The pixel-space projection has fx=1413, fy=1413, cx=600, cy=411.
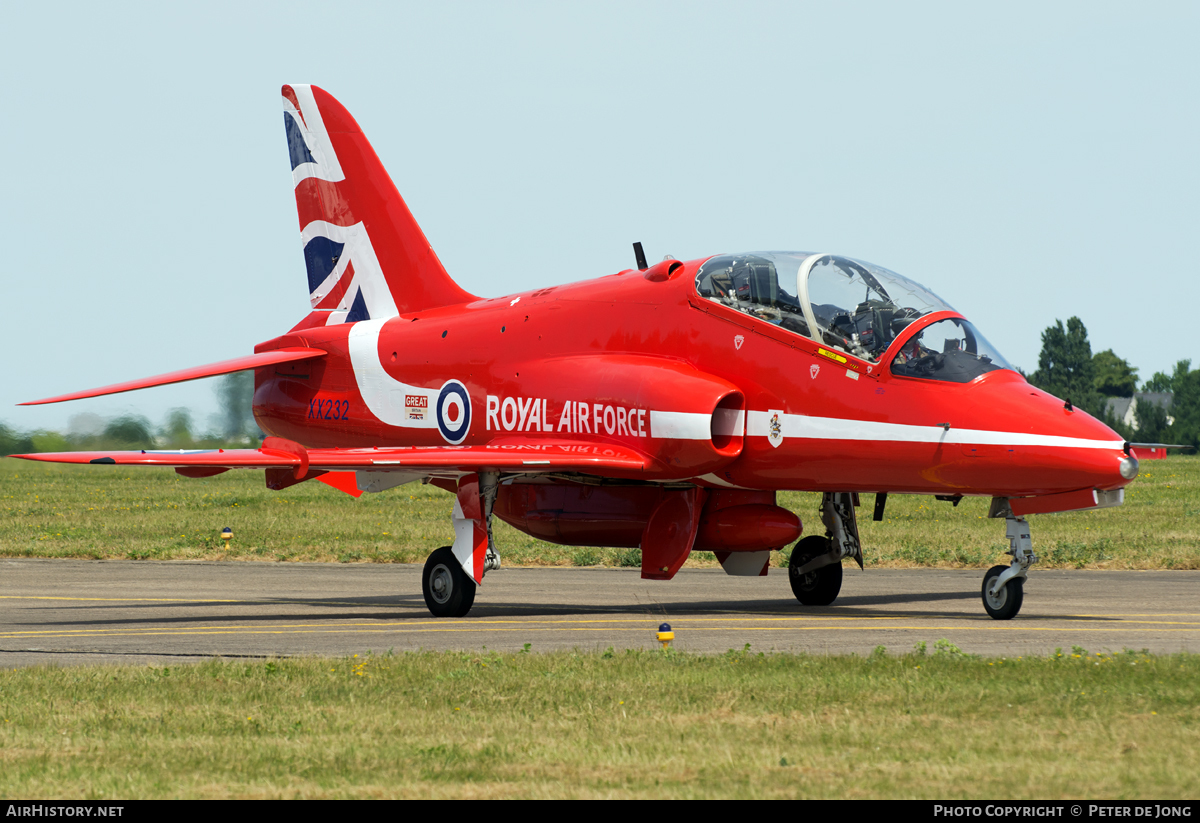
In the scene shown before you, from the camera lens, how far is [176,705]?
9.68 metres

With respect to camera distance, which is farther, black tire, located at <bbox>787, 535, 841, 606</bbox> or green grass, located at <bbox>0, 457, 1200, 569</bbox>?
green grass, located at <bbox>0, 457, 1200, 569</bbox>

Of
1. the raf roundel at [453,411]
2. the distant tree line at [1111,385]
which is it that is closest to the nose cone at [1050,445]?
the raf roundel at [453,411]

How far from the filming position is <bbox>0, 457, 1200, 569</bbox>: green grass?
80.7 feet

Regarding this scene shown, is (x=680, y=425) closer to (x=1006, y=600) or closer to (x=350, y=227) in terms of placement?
(x=1006, y=600)

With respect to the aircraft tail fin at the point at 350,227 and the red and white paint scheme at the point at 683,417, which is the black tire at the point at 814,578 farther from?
the aircraft tail fin at the point at 350,227

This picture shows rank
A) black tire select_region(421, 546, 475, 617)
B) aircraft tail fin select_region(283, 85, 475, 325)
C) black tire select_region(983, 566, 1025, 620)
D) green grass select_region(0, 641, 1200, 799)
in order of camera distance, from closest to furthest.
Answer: green grass select_region(0, 641, 1200, 799), black tire select_region(983, 566, 1025, 620), black tire select_region(421, 546, 475, 617), aircraft tail fin select_region(283, 85, 475, 325)

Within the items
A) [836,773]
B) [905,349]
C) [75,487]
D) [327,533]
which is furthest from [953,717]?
[75,487]

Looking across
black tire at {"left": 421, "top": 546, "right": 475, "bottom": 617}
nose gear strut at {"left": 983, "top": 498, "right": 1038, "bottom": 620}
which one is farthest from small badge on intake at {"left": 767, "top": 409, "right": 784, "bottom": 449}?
black tire at {"left": 421, "top": 546, "right": 475, "bottom": 617}

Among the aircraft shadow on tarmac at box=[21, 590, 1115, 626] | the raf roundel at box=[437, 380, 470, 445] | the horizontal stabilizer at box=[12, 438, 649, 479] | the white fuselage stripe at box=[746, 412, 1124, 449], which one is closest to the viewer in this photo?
the white fuselage stripe at box=[746, 412, 1124, 449]

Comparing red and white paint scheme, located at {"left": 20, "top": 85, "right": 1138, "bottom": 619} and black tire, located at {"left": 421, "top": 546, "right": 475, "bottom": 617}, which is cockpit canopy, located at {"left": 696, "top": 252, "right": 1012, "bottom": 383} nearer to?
red and white paint scheme, located at {"left": 20, "top": 85, "right": 1138, "bottom": 619}

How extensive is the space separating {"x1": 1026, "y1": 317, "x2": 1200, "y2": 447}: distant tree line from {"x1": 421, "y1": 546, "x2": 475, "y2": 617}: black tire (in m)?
85.4

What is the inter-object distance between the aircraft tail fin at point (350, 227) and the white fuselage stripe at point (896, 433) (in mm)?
7476

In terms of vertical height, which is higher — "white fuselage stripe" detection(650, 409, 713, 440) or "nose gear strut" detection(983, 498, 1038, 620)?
"white fuselage stripe" detection(650, 409, 713, 440)
